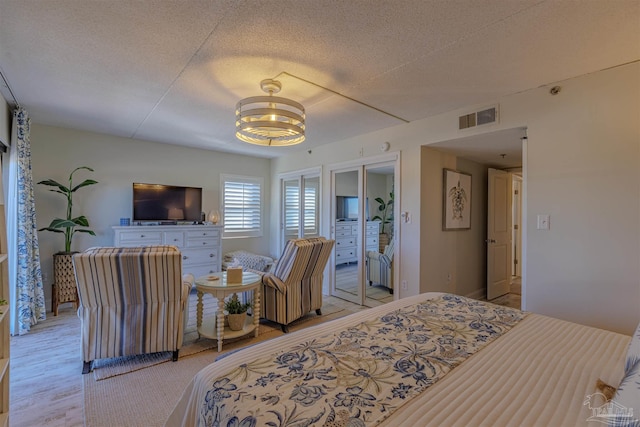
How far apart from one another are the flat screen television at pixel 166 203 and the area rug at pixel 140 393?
2746 mm

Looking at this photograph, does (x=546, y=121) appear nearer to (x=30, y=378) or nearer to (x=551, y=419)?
(x=551, y=419)

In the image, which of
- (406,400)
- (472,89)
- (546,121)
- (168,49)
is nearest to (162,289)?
(168,49)

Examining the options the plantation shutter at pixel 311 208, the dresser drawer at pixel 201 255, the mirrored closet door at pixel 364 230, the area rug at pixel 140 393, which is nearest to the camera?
the area rug at pixel 140 393

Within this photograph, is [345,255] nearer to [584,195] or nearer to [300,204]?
[300,204]

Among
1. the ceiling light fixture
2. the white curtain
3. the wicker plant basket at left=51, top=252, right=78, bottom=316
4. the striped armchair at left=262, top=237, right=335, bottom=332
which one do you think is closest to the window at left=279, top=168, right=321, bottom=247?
the striped armchair at left=262, top=237, right=335, bottom=332

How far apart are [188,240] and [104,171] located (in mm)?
1612

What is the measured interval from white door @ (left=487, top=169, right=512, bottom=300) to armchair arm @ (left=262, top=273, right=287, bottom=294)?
126 inches

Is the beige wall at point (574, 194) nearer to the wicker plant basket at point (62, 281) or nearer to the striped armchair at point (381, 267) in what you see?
the striped armchair at point (381, 267)

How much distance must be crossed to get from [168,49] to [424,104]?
2.43m

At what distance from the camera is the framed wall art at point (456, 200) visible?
12.9ft

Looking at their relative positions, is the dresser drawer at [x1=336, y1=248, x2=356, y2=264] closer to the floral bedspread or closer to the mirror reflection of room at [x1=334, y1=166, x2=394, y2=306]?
the mirror reflection of room at [x1=334, y1=166, x2=394, y2=306]

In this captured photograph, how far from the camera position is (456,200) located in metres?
4.10

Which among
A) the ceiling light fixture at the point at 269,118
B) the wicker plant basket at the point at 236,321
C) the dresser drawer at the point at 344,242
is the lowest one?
the wicker plant basket at the point at 236,321

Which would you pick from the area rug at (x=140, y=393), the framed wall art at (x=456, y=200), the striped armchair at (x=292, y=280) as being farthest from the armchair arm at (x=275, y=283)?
the framed wall art at (x=456, y=200)
